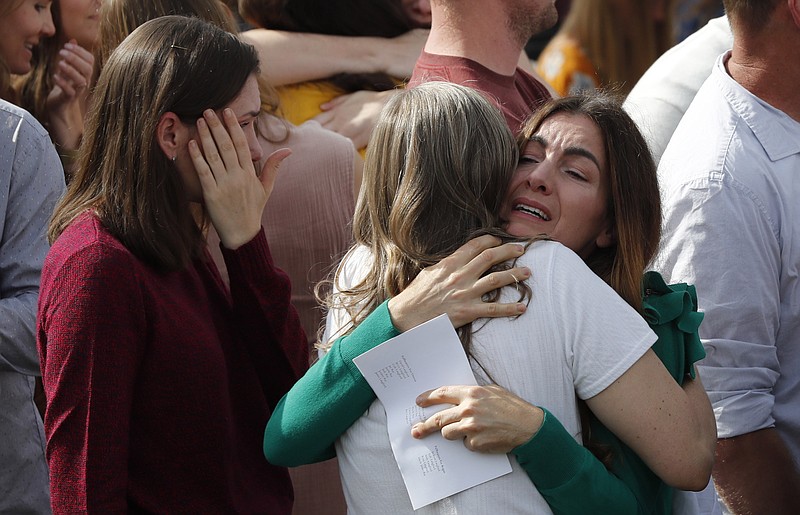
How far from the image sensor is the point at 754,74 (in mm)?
2527

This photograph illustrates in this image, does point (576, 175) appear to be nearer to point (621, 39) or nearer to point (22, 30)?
point (22, 30)

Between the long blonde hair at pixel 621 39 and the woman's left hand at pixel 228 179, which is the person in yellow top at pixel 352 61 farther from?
the long blonde hair at pixel 621 39

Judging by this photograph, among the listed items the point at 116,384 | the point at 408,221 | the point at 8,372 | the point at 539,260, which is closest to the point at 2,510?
the point at 8,372

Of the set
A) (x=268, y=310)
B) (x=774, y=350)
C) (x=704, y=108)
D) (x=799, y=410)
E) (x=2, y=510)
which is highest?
(x=704, y=108)

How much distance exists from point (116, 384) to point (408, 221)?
602 mm

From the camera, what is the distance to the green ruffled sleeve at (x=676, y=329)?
189 centimetres

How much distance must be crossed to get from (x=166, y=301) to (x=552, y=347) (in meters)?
0.76

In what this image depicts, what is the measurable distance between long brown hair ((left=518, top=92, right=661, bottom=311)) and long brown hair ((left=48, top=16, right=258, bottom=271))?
67cm

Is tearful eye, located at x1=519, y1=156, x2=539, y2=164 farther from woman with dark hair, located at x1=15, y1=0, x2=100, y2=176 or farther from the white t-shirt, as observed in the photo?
woman with dark hair, located at x1=15, y1=0, x2=100, y2=176

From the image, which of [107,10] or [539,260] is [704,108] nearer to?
[539,260]

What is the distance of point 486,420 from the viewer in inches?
66.2

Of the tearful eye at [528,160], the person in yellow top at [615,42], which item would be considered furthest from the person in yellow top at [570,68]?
the tearful eye at [528,160]

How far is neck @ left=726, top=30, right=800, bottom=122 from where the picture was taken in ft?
8.21

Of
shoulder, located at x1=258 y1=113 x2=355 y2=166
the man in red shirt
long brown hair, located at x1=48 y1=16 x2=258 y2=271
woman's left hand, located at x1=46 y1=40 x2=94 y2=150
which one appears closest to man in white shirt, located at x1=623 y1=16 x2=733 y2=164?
the man in red shirt
